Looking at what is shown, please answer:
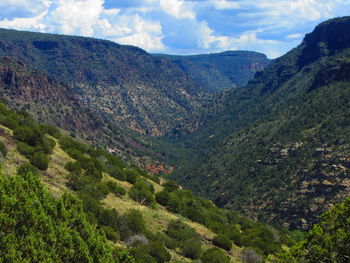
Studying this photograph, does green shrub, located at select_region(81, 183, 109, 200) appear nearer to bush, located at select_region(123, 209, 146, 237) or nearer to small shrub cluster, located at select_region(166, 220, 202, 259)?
bush, located at select_region(123, 209, 146, 237)

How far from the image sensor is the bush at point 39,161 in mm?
24547

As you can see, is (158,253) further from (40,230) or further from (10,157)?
(10,157)

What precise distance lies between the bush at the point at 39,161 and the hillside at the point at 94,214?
6cm

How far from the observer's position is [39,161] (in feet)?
81.1

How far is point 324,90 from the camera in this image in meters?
113

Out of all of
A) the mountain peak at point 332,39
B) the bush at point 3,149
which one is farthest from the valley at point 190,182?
the mountain peak at point 332,39

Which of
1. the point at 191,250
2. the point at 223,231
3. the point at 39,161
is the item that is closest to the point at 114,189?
the point at 39,161

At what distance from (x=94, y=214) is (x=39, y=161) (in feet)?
22.0

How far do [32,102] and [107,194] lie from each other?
114 metres

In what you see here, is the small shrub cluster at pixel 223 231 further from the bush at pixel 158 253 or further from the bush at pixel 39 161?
the bush at pixel 39 161

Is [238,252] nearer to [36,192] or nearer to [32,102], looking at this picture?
[36,192]

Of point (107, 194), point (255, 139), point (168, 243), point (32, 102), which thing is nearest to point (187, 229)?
point (168, 243)

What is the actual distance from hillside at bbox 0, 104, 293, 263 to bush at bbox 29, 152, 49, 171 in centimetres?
6

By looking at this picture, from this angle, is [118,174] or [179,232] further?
[118,174]
